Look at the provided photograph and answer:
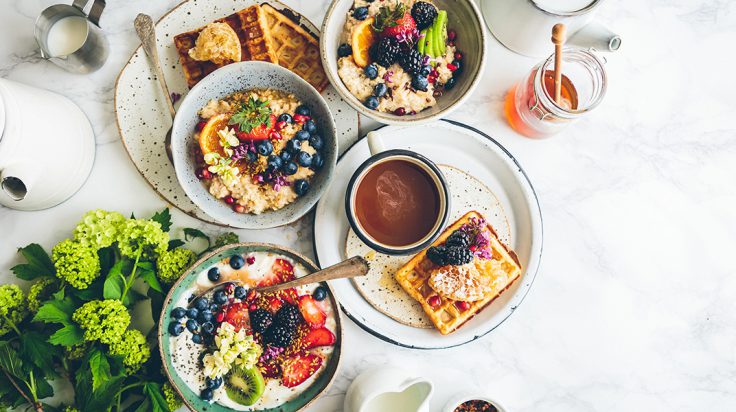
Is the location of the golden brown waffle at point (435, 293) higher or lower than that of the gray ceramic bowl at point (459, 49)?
lower

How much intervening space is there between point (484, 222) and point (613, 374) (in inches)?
36.6

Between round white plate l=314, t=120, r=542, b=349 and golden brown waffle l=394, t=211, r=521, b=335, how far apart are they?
60 millimetres

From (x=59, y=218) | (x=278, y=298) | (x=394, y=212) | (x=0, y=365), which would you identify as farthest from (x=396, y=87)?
(x=0, y=365)

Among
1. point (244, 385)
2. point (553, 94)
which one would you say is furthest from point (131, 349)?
point (553, 94)

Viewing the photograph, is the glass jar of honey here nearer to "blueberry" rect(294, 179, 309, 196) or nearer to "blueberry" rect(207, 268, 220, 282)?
"blueberry" rect(294, 179, 309, 196)

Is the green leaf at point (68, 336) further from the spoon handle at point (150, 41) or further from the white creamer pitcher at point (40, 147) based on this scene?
the spoon handle at point (150, 41)

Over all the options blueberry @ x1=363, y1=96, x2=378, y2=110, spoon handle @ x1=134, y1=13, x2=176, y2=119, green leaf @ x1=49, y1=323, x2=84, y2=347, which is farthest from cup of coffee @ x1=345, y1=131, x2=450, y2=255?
green leaf @ x1=49, y1=323, x2=84, y2=347

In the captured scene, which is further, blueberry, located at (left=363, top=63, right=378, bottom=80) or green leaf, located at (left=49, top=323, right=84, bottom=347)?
blueberry, located at (left=363, top=63, right=378, bottom=80)

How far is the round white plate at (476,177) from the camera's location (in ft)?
7.48

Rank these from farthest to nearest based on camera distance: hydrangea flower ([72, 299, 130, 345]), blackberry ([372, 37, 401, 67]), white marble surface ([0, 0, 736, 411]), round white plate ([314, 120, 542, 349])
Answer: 1. white marble surface ([0, 0, 736, 411])
2. round white plate ([314, 120, 542, 349])
3. blackberry ([372, 37, 401, 67])
4. hydrangea flower ([72, 299, 130, 345])

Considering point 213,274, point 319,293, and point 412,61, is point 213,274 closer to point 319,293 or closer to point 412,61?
point 319,293

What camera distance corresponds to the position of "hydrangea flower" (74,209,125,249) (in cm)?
211

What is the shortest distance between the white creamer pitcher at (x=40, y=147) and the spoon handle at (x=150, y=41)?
36 centimetres

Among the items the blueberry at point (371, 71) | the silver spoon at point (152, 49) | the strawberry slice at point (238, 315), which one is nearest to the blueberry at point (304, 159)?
the blueberry at point (371, 71)
